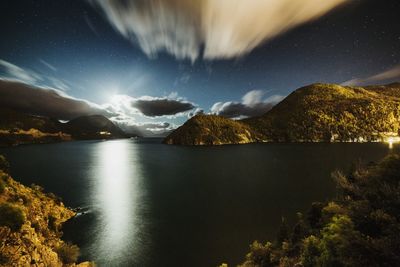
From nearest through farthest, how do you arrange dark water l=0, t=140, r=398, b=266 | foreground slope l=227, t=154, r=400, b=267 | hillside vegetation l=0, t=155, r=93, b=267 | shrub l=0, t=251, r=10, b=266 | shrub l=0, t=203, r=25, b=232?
foreground slope l=227, t=154, r=400, b=267, shrub l=0, t=251, r=10, b=266, hillside vegetation l=0, t=155, r=93, b=267, shrub l=0, t=203, r=25, b=232, dark water l=0, t=140, r=398, b=266

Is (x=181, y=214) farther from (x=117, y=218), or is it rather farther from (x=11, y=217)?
(x=11, y=217)

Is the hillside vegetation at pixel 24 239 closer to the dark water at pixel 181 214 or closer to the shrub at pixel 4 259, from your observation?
the shrub at pixel 4 259

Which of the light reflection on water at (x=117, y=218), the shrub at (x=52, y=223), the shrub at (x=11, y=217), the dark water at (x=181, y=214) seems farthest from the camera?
the shrub at (x=52, y=223)

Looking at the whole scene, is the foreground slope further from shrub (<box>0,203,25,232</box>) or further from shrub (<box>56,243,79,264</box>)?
shrub (<box>56,243,79,264</box>)

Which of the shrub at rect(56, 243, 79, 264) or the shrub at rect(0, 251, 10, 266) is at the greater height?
the shrub at rect(0, 251, 10, 266)

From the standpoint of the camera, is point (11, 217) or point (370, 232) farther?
point (11, 217)

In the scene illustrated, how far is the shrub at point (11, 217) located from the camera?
1684cm

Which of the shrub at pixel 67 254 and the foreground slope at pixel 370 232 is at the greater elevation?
the foreground slope at pixel 370 232

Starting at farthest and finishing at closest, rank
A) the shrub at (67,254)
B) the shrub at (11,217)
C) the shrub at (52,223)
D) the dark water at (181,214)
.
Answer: the shrub at (52,223) → the dark water at (181,214) → the shrub at (67,254) → the shrub at (11,217)

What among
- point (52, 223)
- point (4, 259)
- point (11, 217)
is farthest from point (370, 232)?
point (52, 223)

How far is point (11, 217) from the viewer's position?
17156mm

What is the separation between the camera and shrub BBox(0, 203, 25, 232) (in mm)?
16844

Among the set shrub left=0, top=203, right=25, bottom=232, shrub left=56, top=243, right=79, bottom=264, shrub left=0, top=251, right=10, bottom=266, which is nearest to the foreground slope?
shrub left=0, top=251, right=10, bottom=266

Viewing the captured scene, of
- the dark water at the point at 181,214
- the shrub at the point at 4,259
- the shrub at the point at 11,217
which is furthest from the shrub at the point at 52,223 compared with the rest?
the shrub at the point at 4,259
